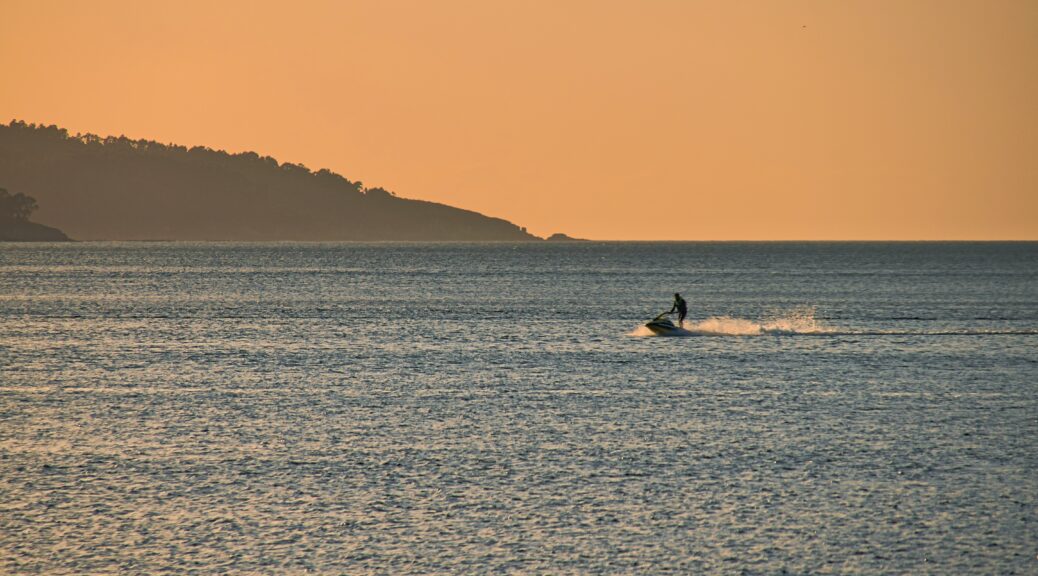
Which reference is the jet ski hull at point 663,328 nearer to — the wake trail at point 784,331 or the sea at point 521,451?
the wake trail at point 784,331

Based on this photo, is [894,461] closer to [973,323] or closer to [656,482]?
[656,482]

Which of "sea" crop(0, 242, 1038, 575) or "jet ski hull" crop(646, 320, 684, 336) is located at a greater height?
"jet ski hull" crop(646, 320, 684, 336)

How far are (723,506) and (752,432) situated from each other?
34.3 ft

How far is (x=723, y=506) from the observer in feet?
99.4

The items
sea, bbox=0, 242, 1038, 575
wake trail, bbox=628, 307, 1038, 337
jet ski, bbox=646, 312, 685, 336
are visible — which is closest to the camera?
sea, bbox=0, 242, 1038, 575

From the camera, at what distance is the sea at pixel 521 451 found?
26.7 m

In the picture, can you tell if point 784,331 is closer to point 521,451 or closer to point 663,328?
point 663,328

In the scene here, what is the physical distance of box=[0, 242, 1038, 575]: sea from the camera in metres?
26.7

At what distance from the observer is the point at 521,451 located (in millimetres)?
37000

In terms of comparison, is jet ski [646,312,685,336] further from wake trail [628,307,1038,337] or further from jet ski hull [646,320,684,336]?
wake trail [628,307,1038,337]

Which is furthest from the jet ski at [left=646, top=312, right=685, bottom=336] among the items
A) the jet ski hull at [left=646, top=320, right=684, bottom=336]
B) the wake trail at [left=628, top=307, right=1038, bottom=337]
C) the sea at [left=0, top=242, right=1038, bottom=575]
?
the sea at [left=0, top=242, right=1038, bottom=575]

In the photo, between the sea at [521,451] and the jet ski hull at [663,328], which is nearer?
the sea at [521,451]

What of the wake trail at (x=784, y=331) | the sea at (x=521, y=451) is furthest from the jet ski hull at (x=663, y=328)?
the sea at (x=521, y=451)

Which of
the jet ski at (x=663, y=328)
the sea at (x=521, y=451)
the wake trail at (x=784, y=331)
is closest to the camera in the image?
the sea at (x=521, y=451)
